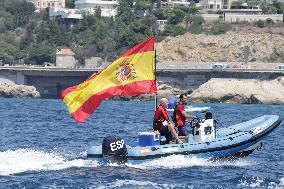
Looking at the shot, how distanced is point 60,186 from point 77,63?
139265 mm

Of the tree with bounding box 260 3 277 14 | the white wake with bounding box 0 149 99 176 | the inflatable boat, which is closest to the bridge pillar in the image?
the tree with bounding box 260 3 277 14

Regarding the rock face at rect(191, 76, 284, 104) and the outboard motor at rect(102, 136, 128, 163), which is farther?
the rock face at rect(191, 76, 284, 104)

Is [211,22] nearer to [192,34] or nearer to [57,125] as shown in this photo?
[192,34]

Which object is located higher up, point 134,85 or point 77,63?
point 134,85

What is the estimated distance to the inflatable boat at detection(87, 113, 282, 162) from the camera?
3762 cm

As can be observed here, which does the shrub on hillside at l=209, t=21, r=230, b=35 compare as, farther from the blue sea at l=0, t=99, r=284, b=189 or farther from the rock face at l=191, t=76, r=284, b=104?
the blue sea at l=0, t=99, r=284, b=189

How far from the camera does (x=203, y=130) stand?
3981 cm

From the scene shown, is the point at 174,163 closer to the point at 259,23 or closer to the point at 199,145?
the point at 199,145

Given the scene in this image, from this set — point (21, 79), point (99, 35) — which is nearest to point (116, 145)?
point (21, 79)

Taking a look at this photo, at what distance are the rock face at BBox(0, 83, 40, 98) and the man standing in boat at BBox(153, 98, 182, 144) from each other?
107385 millimetres

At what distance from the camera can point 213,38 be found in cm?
17438

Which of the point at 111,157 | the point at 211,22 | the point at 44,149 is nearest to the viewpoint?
the point at 111,157

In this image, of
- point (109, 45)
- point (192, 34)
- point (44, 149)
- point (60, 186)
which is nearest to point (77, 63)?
point (109, 45)

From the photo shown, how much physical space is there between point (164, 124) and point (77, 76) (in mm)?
111090
